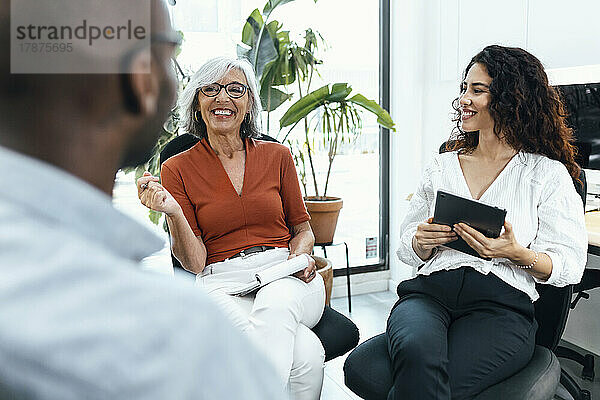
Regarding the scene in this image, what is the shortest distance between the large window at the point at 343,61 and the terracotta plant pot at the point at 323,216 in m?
0.38

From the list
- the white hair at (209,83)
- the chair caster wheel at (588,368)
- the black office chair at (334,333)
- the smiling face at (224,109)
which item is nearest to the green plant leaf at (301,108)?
the white hair at (209,83)

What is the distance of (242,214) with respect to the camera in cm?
190

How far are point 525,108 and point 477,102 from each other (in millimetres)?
140

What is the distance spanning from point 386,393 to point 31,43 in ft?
4.46

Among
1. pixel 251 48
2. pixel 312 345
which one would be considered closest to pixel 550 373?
pixel 312 345

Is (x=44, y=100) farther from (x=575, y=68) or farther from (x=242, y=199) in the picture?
(x=575, y=68)

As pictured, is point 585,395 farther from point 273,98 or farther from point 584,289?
point 273,98

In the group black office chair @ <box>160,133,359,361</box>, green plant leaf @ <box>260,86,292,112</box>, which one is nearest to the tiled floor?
black office chair @ <box>160,133,359,361</box>

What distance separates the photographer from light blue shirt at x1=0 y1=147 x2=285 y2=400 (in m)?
0.25

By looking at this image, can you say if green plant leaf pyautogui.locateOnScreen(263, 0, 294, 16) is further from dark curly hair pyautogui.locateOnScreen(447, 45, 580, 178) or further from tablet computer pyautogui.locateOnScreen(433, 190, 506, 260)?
tablet computer pyautogui.locateOnScreen(433, 190, 506, 260)

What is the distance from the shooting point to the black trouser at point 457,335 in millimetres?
1418

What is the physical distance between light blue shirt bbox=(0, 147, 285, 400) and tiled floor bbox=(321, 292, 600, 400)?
6.30 feet

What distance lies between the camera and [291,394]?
5.29 ft

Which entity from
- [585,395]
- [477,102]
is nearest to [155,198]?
[477,102]
